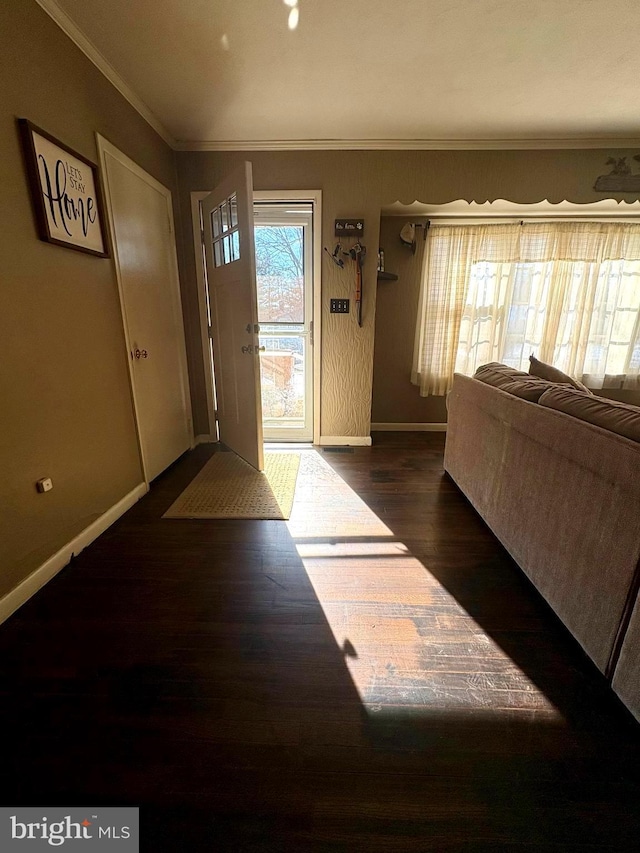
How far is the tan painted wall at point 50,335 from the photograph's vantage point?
1.30 metres

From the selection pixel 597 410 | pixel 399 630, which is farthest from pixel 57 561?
pixel 597 410

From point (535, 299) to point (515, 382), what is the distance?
6.37 feet

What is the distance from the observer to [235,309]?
2457mm

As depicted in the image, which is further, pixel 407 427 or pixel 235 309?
pixel 407 427

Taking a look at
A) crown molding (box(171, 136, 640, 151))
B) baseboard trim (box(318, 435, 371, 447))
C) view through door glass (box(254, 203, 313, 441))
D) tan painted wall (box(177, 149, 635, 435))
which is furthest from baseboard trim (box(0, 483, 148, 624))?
crown molding (box(171, 136, 640, 151))

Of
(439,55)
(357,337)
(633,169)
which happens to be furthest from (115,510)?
(633,169)

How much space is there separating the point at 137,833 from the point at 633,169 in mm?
4476

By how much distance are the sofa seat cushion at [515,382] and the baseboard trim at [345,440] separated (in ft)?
4.16

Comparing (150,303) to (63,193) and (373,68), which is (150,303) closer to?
(63,193)

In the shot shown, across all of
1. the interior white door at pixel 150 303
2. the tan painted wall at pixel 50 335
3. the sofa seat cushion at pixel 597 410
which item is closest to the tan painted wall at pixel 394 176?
the interior white door at pixel 150 303

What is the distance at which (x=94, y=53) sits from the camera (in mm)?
1694

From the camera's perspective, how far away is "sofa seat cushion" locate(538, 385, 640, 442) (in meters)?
1.03

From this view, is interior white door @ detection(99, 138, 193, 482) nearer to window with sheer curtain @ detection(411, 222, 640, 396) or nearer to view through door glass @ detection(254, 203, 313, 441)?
view through door glass @ detection(254, 203, 313, 441)

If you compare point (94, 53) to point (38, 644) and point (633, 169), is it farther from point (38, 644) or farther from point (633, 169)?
point (633, 169)
